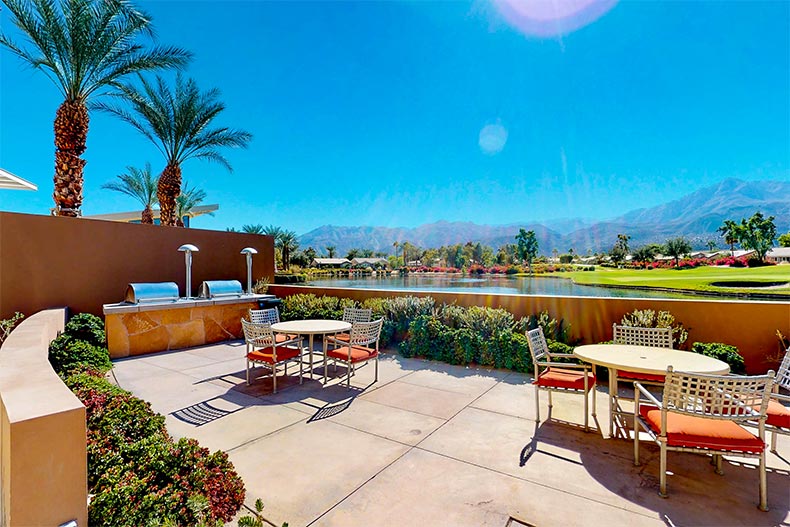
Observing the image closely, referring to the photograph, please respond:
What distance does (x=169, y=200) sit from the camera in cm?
1286

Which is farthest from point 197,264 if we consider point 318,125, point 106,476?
point 318,125

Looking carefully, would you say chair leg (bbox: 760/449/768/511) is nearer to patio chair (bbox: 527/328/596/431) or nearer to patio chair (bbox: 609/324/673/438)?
patio chair (bbox: 527/328/596/431)

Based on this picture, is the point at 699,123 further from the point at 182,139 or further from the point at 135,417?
the point at 135,417

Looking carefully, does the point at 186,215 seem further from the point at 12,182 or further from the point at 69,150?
the point at 12,182

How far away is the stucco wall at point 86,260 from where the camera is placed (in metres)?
7.13

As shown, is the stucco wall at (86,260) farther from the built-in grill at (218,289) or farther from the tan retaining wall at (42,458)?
the tan retaining wall at (42,458)

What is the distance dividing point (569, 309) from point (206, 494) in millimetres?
6252

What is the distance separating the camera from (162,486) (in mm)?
2350

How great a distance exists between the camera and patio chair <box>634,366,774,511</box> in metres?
2.51

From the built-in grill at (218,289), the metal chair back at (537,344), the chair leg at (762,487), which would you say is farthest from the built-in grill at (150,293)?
the chair leg at (762,487)

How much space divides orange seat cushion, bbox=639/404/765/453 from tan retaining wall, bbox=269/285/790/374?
146 inches

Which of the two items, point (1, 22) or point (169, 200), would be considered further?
point (169, 200)

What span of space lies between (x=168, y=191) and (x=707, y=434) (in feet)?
48.9

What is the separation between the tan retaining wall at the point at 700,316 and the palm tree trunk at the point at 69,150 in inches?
429
